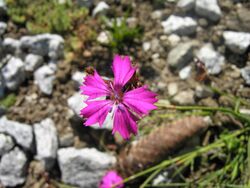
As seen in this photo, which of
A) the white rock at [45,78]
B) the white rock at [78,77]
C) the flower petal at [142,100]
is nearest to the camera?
the flower petal at [142,100]

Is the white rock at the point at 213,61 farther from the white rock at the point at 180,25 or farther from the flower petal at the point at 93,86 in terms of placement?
the flower petal at the point at 93,86

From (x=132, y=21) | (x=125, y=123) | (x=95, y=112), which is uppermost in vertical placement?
(x=132, y=21)

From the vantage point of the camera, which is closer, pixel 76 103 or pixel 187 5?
pixel 76 103

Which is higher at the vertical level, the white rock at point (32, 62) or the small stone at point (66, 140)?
the white rock at point (32, 62)

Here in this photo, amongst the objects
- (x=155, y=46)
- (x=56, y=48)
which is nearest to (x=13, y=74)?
(x=56, y=48)

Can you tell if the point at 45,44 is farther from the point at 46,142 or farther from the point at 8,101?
the point at 46,142

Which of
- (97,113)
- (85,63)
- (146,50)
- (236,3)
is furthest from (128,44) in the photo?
Result: (97,113)

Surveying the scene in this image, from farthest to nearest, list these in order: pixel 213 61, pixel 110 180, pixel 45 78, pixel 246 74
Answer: pixel 45 78
pixel 213 61
pixel 246 74
pixel 110 180

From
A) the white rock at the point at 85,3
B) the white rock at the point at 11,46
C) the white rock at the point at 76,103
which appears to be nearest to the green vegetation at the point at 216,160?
the white rock at the point at 76,103
